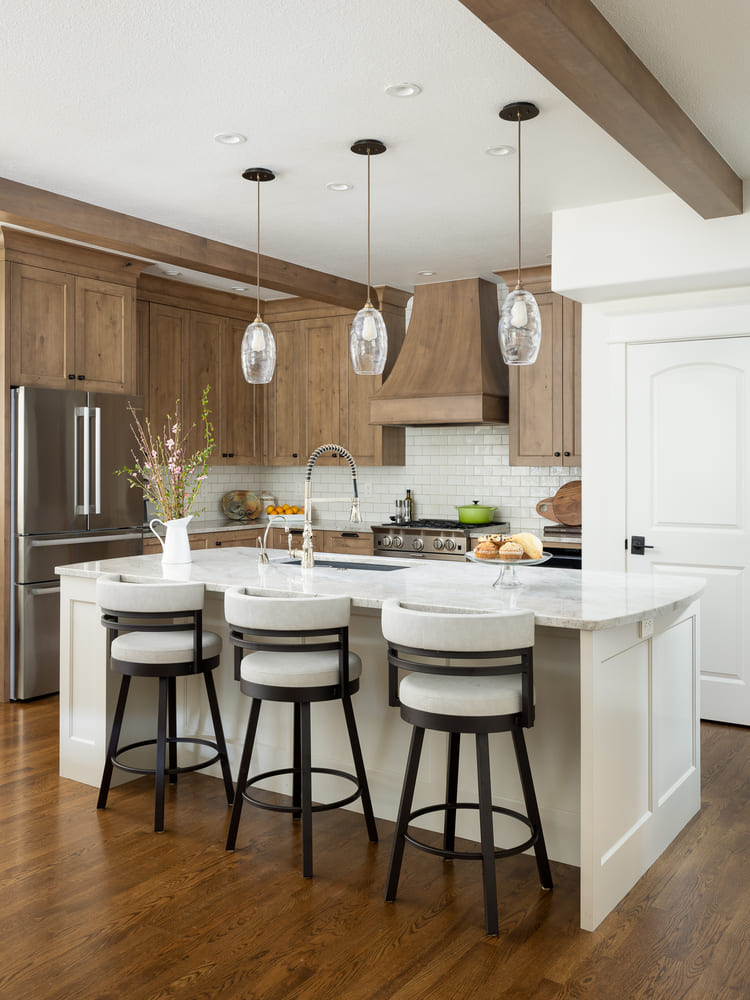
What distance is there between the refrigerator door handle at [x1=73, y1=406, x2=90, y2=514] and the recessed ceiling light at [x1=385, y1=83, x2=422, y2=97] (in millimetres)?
2996

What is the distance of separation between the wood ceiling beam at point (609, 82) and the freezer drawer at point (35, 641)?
151 inches

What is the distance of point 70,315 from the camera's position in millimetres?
5328

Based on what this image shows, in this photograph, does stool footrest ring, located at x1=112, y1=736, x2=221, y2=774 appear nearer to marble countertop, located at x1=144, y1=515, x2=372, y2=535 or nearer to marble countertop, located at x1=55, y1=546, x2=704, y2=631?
marble countertop, located at x1=55, y1=546, x2=704, y2=631

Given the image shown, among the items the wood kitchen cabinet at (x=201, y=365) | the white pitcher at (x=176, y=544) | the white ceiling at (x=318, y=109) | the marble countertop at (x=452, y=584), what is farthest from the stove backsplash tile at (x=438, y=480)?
the white pitcher at (x=176, y=544)

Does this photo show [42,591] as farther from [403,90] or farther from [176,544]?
[403,90]

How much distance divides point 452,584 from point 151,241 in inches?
109

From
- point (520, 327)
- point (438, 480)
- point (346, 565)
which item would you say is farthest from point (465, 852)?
point (438, 480)

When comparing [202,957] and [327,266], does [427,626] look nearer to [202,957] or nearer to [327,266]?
[202,957]

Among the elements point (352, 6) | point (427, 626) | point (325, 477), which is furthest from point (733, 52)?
point (325, 477)

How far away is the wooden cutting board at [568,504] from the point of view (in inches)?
227

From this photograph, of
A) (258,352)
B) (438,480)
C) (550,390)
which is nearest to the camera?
(258,352)

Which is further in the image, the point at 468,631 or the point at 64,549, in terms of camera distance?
the point at 64,549

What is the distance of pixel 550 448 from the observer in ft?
19.0

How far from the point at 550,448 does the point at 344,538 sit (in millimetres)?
1831
